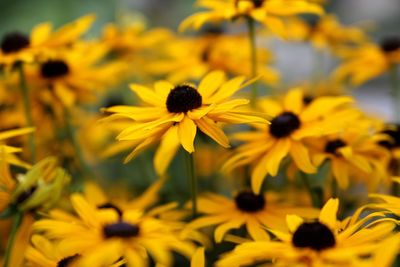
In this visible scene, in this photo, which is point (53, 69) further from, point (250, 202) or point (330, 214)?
point (330, 214)

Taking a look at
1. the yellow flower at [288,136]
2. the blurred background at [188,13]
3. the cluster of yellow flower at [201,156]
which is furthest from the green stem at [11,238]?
the blurred background at [188,13]

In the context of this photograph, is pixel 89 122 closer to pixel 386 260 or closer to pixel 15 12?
pixel 386 260

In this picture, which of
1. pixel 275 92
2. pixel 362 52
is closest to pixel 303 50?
pixel 275 92

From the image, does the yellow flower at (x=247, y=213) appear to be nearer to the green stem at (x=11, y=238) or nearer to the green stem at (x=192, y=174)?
the green stem at (x=192, y=174)

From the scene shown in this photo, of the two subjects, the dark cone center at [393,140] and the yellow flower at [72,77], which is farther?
the yellow flower at [72,77]

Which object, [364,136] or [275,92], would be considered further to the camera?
Answer: [275,92]

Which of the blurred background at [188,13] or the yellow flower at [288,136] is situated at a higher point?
the blurred background at [188,13]
